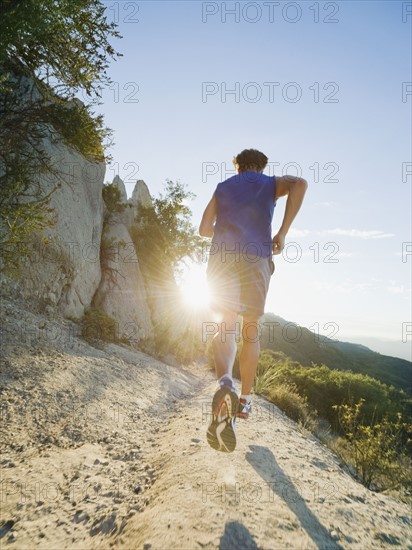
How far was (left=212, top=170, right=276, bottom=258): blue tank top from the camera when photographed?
3.02m

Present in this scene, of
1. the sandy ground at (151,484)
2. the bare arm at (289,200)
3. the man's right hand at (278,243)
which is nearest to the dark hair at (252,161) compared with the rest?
the bare arm at (289,200)

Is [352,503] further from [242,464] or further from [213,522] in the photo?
[213,522]

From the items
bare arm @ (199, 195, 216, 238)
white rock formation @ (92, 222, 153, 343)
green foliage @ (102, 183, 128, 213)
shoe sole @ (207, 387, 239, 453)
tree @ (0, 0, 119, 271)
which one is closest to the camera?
shoe sole @ (207, 387, 239, 453)

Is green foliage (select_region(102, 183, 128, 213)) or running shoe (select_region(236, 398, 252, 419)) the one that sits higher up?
green foliage (select_region(102, 183, 128, 213))

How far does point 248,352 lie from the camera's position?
315 centimetres

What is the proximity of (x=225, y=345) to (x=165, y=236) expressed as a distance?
16.0 metres

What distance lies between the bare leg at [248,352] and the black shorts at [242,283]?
134mm

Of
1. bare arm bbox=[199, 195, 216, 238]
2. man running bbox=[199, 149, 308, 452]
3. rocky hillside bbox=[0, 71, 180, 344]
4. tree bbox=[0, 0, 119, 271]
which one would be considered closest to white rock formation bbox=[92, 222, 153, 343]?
rocky hillside bbox=[0, 71, 180, 344]

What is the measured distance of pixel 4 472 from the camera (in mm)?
2352

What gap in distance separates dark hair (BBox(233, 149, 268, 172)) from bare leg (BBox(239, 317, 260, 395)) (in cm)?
164

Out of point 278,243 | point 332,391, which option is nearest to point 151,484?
point 278,243

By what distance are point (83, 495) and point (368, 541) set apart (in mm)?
1807

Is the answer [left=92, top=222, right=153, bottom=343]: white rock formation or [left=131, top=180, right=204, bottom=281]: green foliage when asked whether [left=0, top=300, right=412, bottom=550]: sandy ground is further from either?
[left=131, top=180, right=204, bottom=281]: green foliage

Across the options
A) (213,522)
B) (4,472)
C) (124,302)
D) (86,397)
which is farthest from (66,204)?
(213,522)
